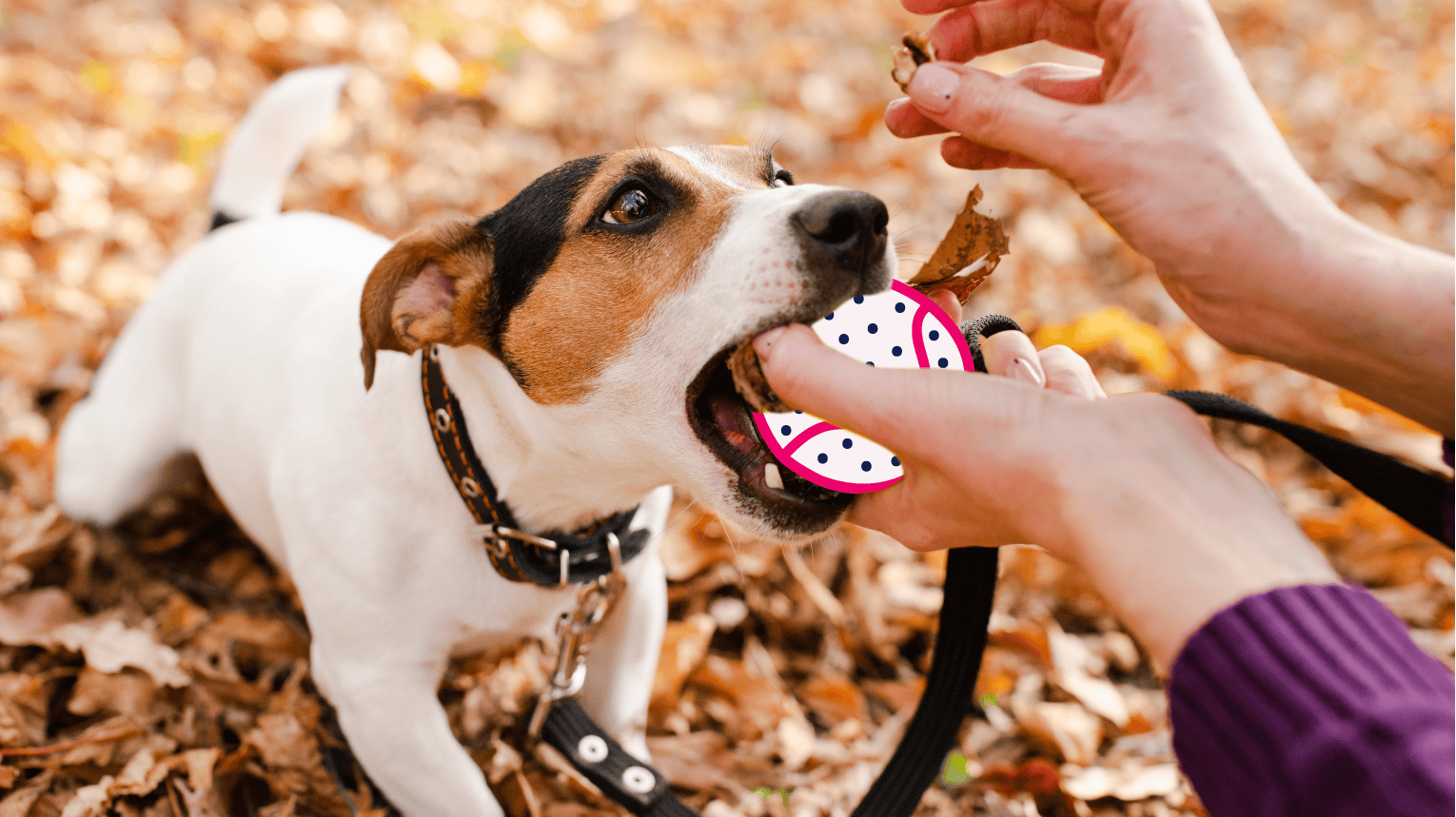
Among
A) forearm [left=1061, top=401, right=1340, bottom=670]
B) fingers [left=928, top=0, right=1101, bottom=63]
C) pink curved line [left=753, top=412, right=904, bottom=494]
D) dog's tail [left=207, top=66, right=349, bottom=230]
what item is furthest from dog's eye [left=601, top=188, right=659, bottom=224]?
dog's tail [left=207, top=66, right=349, bottom=230]

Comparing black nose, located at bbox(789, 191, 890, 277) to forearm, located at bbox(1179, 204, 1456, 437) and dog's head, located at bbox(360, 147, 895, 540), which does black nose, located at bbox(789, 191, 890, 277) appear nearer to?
dog's head, located at bbox(360, 147, 895, 540)

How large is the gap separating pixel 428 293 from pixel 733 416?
74cm

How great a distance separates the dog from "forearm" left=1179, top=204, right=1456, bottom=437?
2.18ft

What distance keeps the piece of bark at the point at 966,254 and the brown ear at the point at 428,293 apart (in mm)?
952

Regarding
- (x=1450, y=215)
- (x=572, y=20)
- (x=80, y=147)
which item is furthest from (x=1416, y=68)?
(x=80, y=147)

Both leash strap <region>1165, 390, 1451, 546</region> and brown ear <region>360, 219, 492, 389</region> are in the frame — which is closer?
leash strap <region>1165, 390, 1451, 546</region>

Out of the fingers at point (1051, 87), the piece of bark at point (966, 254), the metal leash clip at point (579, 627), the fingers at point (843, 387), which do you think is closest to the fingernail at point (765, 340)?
the fingers at point (843, 387)

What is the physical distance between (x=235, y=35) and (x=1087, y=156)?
583cm

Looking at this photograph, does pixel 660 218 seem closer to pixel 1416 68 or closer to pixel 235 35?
pixel 235 35

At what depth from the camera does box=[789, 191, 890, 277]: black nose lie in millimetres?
1632

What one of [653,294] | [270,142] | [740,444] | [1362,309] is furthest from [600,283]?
[270,142]

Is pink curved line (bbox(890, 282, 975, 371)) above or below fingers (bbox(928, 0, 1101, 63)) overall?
below

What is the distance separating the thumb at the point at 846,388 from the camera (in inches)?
55.5

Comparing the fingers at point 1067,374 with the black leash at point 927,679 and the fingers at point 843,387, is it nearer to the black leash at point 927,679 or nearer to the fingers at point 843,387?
the black leash at point 927,679
